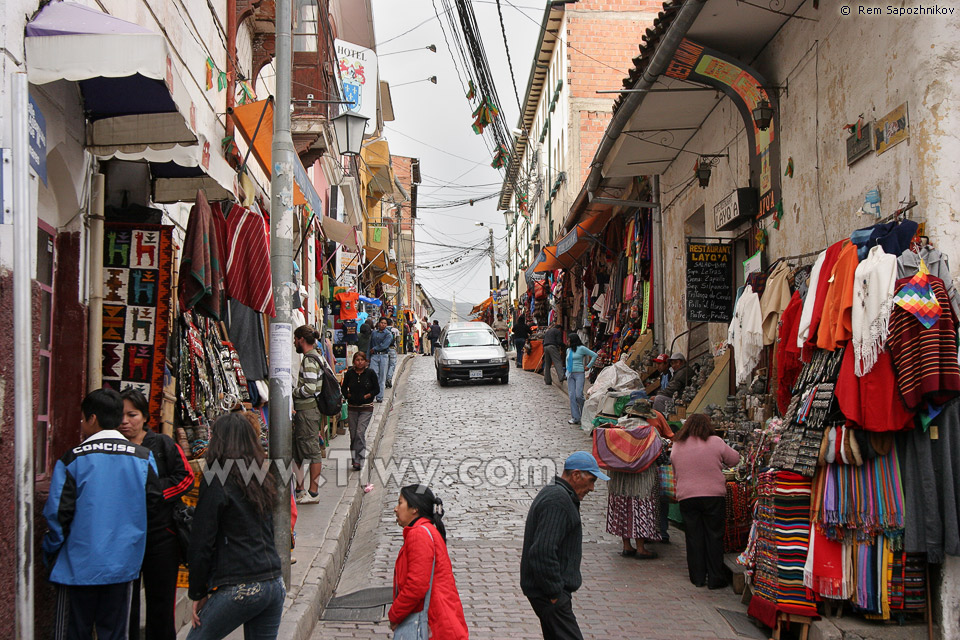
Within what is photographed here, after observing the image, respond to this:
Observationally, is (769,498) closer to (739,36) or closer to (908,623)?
(908,623)

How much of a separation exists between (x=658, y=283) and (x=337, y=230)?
7.38m

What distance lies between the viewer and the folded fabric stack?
19.2ft

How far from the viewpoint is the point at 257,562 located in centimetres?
415

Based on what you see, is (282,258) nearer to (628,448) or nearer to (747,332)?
(628,448)

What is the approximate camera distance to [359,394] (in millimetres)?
10445

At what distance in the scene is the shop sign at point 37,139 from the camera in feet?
14.0

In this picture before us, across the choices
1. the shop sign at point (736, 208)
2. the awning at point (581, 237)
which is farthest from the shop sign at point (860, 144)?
the awning at point (581, 237)

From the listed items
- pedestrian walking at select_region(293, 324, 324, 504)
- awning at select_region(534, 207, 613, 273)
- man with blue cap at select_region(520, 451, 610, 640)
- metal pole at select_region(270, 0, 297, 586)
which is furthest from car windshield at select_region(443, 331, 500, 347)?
man with blue cap at select_region(520, 451, 610, 640)

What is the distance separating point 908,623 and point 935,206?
9.59 ft

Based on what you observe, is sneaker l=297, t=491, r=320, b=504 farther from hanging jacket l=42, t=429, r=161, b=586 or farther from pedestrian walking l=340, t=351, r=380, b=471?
hanging jacket l=42, t=429, r=161, b=586

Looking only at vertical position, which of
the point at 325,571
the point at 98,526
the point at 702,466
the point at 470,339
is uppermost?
the point at 470,339

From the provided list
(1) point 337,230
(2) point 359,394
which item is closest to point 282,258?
(2) point 359,394

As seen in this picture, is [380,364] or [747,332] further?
[380,364]

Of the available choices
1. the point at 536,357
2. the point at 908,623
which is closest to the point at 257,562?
the point at 908,623
